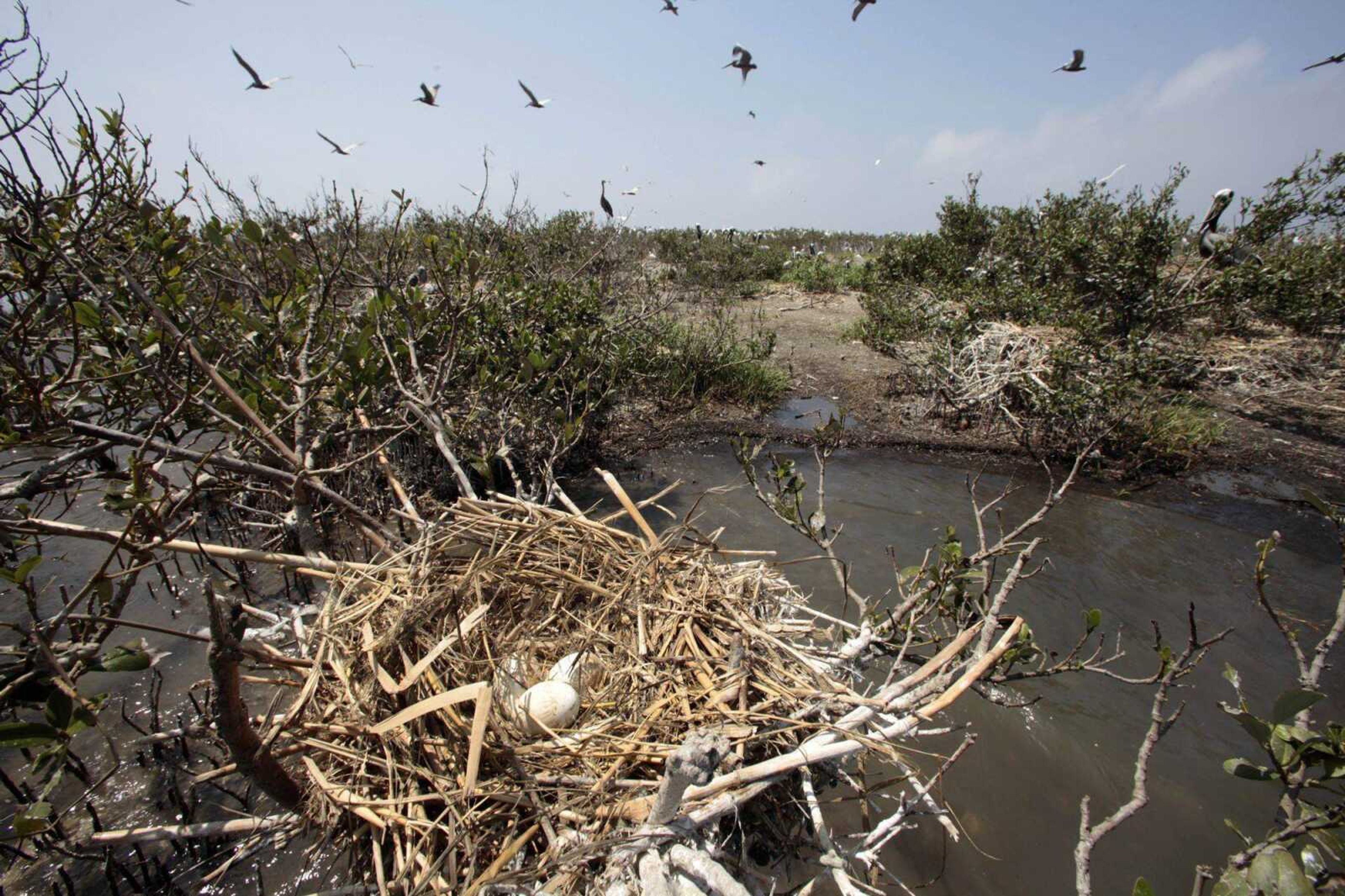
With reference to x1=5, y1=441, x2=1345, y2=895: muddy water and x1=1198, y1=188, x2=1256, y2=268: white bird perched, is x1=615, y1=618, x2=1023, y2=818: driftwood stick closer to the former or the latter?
x1=5, y1=441, x2=1345, y2=895: muddy water

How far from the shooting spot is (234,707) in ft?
4.52

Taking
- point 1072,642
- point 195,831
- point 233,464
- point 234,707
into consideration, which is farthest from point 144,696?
point 1072,642

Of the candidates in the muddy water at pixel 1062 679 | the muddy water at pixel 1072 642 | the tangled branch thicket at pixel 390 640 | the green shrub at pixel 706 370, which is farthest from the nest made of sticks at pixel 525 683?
the green shrub at pixel 706 370

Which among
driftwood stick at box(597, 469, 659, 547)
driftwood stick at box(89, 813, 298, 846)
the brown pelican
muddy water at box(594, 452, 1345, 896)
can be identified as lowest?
muddy water at box(594, 452, 1345, 896)

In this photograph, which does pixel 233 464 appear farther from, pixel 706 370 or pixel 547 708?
pixel 706 370

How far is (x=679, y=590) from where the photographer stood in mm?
2373

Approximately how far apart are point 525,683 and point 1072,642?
4296 mm

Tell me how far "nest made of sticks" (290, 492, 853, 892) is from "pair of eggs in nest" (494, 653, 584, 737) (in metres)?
0.02

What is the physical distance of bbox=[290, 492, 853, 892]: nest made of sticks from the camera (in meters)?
1.57

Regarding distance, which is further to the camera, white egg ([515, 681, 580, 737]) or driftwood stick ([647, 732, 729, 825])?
white egg ([515, 681, 580, 737])

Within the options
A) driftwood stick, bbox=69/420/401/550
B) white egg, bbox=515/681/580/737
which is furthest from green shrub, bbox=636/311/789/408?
white egg, bbox=515/681/580/737

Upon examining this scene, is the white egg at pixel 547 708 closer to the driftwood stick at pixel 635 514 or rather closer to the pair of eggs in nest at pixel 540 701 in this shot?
the pair of eggs in nest at pixel 540 701

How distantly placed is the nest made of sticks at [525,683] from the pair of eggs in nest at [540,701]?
2cm

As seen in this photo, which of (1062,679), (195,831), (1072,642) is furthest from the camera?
(1072,642)
